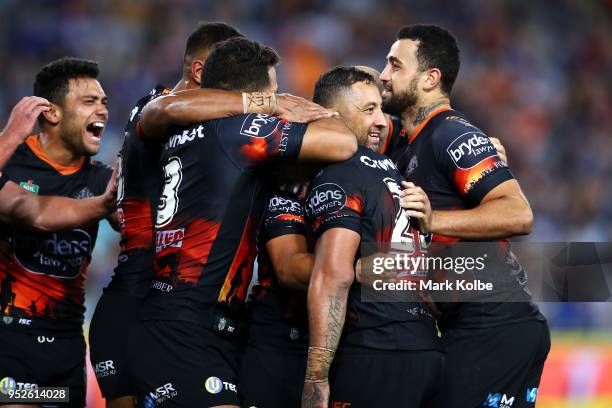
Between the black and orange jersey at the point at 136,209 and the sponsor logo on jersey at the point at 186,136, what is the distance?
57cm

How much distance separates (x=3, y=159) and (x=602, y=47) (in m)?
14.5

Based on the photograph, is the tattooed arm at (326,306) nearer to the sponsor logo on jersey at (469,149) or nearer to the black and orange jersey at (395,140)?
the sponsor logo on jersey at (469,149)

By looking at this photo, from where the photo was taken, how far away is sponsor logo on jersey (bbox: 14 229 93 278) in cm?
623

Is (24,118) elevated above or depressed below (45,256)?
above

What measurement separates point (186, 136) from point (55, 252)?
1.89 m

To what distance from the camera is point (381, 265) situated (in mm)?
4797

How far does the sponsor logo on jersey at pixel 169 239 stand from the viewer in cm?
485

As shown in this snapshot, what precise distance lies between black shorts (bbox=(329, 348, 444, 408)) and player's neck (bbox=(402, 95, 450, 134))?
1784mm

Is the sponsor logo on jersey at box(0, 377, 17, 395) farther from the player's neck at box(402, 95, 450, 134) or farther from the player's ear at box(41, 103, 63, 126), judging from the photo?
the player's neck at box(402, 95, 450, 134)

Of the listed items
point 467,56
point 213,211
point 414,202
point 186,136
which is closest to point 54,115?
point 186,136

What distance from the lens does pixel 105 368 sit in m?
6.06

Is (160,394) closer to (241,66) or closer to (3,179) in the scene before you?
(241,66)

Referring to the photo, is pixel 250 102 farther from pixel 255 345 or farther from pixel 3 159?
pixel 3 159

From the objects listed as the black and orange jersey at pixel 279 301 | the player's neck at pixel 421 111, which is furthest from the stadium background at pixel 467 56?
the black and orange jersey at pixel 279 301
